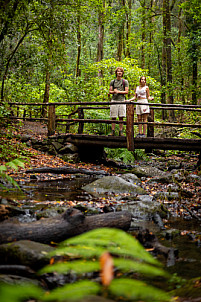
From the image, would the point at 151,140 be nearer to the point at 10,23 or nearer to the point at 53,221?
the point at 10,23

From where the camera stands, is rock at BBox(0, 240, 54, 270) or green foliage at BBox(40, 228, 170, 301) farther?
rock at BBox(0, 240, 54, 270)

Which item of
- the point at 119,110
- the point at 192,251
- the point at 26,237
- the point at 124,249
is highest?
the point at 119,110

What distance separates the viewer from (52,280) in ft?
8.15

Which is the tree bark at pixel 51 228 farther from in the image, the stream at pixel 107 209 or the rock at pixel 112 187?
the rock at pixel 112 187

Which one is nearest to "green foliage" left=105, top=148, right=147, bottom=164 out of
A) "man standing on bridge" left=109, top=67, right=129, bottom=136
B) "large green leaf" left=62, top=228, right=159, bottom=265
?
"man standing on bridge" left=109, top=67, right=129, bottom=136

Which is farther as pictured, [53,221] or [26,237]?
[53,221]

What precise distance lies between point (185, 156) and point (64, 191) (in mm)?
8997

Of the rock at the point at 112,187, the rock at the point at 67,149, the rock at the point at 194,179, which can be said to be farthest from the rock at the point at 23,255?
the rock at the point at 67,149

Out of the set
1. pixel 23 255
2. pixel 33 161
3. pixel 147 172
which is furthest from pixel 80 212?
pixel 147 172

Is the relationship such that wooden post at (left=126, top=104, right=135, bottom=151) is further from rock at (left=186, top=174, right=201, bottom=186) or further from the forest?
rock at (left=186, top=174, right=201, bottom=186)

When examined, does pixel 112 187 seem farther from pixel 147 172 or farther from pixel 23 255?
pixel 23 255

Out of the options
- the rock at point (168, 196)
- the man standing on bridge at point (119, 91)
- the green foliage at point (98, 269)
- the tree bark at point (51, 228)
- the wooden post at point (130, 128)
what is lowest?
the rock at point (168, 196)

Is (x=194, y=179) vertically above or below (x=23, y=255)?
below

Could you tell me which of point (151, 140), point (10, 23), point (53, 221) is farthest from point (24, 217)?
point (10, 23)
